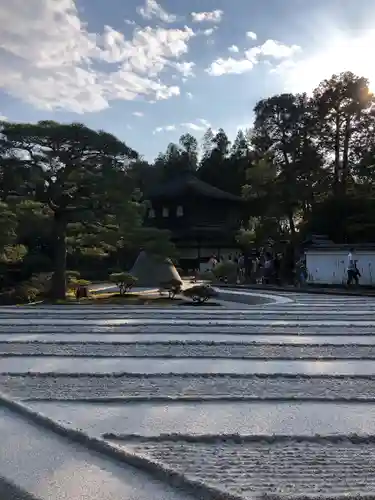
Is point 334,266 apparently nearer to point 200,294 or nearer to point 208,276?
point 200,294

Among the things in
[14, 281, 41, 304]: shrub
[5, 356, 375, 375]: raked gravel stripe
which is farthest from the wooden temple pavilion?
[5, 356, 375, 375]: raked gravel stripe

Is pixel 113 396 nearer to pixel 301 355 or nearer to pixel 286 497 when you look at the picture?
pixel 286 497

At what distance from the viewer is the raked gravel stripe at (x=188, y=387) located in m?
3.85

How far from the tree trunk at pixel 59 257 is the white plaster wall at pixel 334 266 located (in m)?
8.38

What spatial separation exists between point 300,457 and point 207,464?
1.51ft

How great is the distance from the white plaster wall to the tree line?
260cm

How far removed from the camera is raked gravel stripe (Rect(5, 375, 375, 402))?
3.85m

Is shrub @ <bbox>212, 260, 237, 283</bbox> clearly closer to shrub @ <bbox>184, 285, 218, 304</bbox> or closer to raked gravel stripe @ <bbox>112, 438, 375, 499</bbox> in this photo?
shrub @ <bbox>184, 285, 218, 304</bbox>

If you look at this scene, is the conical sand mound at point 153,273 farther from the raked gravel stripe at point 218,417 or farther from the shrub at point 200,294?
the raked gravel stripe at point 218,417

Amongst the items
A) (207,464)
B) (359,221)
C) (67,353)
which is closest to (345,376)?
(207,464)

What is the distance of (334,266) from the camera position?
17578 mm

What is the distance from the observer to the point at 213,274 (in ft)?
72.3

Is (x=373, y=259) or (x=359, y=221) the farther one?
(x=359, y=221)

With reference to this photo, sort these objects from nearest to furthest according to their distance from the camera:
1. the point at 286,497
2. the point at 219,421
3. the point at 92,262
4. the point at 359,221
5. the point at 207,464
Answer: the point at 286,497 → the point at 207,464 → the point at 219,421 → the point at 359,221 → the point at 92,262
